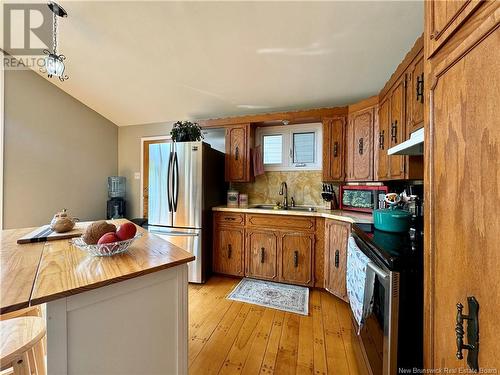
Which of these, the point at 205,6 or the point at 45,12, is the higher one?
the point at 45,12

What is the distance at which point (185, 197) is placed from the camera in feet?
8.71

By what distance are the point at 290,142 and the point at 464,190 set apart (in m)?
2.58

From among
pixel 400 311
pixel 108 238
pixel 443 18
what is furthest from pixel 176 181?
pixel 443 18

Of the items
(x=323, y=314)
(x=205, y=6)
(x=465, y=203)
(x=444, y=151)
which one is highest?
(x=205, y=6)

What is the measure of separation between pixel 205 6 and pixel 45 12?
1842mm

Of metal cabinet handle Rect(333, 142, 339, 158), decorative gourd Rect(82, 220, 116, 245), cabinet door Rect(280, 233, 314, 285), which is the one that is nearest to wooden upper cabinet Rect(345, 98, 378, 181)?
metal cabinet handle Rect(333, 142, 339, 158)

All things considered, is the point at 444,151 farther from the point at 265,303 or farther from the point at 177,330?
the point at 265,303

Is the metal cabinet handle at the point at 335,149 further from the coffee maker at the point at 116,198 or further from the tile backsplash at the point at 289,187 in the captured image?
the coffee maker at the point at 116,198

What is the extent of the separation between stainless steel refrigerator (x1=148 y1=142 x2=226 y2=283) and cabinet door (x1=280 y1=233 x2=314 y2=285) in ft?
3.32

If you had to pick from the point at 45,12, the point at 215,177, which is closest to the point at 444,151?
the point at 215,177

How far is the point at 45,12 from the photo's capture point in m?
2.17

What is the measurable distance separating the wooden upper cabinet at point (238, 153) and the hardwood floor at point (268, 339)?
5.08 ft

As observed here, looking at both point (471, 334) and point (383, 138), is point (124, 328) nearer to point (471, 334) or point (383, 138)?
point (471, 334)

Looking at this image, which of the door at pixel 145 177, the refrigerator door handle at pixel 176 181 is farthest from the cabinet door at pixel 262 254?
the door at pixel 145 177
